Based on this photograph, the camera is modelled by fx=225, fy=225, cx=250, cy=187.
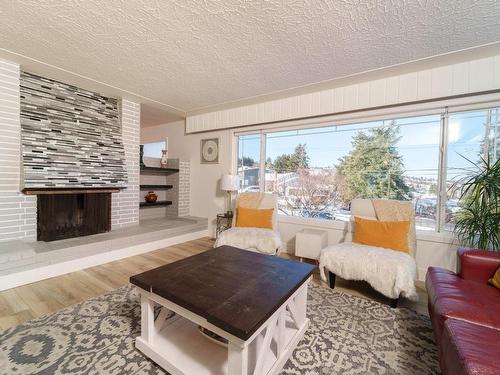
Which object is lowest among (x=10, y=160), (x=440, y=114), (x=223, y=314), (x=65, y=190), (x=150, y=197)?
(x=223, y=314)

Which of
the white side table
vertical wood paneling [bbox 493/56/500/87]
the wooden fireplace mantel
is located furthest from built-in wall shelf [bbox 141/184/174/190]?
vertical wood paneling [bbox 493/56/500/87]

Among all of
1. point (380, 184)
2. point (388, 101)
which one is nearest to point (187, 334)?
point (380, 184)

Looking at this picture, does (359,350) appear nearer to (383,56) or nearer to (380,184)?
(380,184)

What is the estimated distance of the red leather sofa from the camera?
0.95 m

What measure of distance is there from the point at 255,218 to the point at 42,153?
2.77 metres

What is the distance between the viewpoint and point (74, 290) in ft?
7.32

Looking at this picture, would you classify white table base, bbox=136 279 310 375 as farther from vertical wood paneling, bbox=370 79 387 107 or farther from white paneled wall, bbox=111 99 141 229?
white paneled wall, bbox=111 99 141 229

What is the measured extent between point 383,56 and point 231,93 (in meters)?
1.86

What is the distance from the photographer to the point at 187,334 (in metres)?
1.52

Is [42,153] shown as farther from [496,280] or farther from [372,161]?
[496,280]

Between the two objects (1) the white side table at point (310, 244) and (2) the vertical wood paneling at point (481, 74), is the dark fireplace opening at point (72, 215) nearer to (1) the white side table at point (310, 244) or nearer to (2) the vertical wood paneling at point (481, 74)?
(1) the white side table at point (310, 244)

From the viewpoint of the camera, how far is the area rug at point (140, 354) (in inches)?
53.2

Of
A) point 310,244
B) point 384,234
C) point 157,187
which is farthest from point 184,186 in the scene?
point 384,234

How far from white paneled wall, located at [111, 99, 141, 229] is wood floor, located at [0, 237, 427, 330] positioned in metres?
0.85
